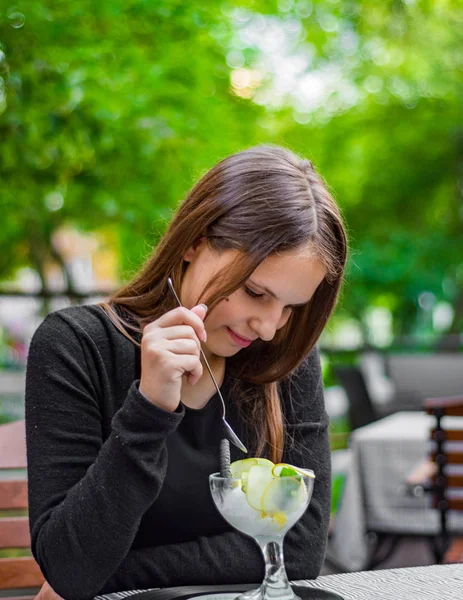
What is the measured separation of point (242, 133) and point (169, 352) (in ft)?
35.0

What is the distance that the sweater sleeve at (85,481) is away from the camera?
139cm

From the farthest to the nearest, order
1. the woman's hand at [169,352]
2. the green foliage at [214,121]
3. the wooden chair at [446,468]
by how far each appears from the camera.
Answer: the green foliage at [214,121], the wooden chair at [446,468], the woman's hand at [169,352]

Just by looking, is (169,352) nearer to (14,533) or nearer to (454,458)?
(14,533)

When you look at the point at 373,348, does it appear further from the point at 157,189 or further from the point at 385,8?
the point at 385,8

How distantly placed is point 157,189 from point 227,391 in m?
6.25

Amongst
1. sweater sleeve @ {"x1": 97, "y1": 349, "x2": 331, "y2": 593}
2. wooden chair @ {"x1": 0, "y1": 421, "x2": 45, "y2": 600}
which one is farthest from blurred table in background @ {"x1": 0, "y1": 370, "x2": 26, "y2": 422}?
sweater sleeve @ {"x1": 97, "y1": 349, "x2": 331, "y2": 593}

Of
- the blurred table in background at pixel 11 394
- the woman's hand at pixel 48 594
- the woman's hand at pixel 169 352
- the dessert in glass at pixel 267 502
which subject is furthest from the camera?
the blurred table in background at pixel 11 394

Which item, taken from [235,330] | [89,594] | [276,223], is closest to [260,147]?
[276,223]

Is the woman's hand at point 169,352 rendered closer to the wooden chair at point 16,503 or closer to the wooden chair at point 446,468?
the wooden chair at point 16,503

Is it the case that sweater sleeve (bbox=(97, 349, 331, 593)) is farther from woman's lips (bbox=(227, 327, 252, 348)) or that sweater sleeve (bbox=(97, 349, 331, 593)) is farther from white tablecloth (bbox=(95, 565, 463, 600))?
woman's lips (bbox=(227, 327, 252, 348))

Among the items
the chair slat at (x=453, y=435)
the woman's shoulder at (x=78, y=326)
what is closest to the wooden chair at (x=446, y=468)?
the chair slat at (x=453, y=435)

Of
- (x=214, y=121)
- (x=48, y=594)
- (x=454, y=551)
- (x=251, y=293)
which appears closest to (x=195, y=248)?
(x=251, y=293)

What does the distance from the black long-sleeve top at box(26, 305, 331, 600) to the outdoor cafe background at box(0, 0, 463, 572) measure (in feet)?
2.08

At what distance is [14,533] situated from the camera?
6.60ft
